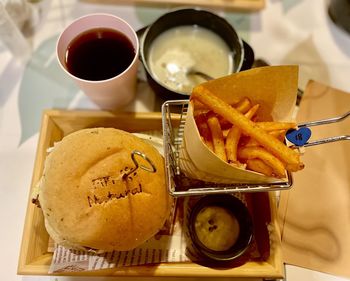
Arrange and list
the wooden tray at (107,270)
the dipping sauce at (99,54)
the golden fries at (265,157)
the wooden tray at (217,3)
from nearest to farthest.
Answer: the golden fries at (265,157) < the wooden tray at (107,270) < the dipping sauce at (99,54) < the wooden tray at (217,3)

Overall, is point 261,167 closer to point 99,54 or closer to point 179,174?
point 179,174

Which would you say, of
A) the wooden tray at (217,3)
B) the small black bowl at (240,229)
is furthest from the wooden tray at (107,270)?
the wooden tray at (217,3)

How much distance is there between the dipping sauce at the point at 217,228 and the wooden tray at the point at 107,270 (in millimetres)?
50

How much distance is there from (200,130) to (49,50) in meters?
0.56

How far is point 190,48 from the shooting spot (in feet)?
3.28

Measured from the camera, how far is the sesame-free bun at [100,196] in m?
0.70

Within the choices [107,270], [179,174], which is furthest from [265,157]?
[107,270]

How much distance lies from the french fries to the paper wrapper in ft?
0.07

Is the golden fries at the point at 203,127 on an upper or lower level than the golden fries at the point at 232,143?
upper

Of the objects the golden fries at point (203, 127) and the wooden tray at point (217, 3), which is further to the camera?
the wooden tray at point (217, 3)

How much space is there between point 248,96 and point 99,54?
37 centimetres

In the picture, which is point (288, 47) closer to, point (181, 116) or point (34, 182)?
point (181, 116)

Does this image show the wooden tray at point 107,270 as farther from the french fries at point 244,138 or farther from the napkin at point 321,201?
the french fries at point 244,138

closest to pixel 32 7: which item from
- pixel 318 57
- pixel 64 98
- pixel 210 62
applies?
pixel 64 98
